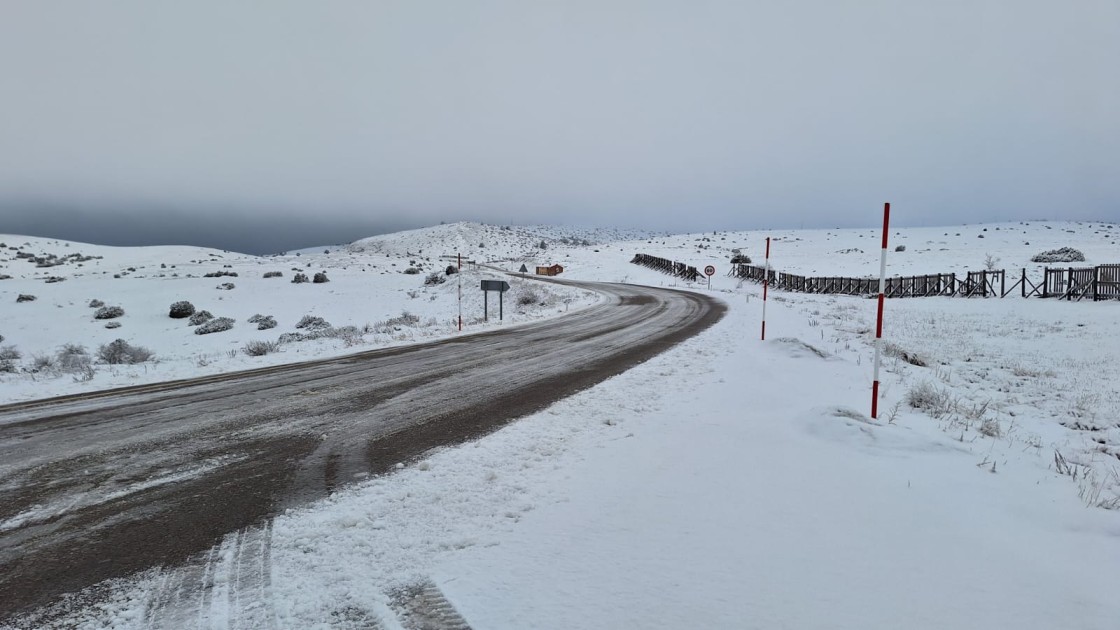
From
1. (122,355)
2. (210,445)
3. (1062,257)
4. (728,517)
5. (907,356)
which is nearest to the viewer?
(728,517)

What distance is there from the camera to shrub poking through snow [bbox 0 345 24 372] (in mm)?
10972

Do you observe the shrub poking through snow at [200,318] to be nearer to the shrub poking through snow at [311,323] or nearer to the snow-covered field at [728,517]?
the shrub poking through snow at [311,323]

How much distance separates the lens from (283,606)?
2.46 meters

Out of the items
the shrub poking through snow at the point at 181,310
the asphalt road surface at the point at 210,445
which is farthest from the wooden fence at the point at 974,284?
the shrub poking through snow at the point at 181,310

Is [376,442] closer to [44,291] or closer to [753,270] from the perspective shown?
[44,291]

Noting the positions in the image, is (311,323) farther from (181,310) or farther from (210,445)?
(210,445)

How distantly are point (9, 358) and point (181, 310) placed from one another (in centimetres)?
1026

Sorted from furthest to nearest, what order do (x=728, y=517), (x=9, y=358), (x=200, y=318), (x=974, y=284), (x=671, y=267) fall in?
(x=671, y=267)
(x=974, y=284)
(x=200, y=318)
(x=9, y=358)
(x=728, y=517)

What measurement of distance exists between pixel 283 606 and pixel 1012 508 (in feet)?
15.6

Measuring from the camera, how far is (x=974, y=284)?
2869cm

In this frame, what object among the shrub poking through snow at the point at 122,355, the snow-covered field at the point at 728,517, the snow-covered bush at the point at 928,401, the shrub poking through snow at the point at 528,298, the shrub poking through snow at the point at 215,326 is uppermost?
the snow-covered field at the point at 728,517

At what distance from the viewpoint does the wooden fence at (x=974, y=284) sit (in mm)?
22359

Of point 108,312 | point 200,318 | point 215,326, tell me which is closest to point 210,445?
point 215,326

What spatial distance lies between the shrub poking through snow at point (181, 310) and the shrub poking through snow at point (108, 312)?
197 centimetres
